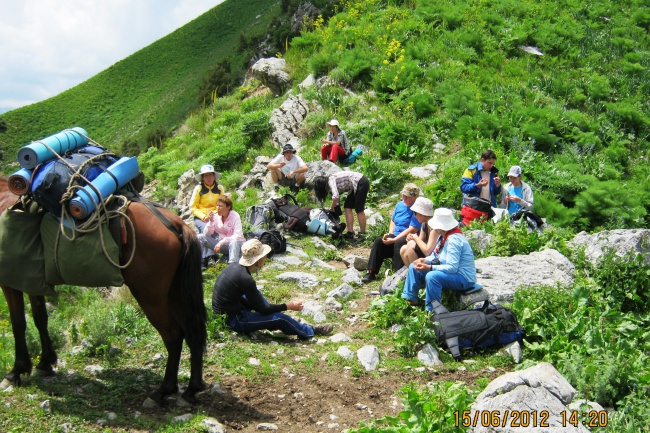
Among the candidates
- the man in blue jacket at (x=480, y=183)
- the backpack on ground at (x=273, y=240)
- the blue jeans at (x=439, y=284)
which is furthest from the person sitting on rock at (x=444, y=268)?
the backpack on ground at (x=273, y=240)

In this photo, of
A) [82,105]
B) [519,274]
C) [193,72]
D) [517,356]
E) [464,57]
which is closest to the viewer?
[517,356]

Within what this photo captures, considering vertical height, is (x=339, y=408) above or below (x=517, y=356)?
above

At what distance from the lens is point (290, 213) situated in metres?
11.8

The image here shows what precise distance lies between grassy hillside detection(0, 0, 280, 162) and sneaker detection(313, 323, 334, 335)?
102 feet

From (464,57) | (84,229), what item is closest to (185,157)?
(464,57)

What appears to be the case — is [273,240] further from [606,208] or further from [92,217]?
[606,208]

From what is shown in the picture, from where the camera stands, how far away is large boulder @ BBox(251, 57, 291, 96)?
1961cm

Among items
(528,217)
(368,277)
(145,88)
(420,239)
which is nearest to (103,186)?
(420,239)

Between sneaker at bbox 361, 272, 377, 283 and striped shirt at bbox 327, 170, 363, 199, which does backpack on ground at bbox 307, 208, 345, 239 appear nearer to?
striped shirt at bbox 327, 170, 363, 199

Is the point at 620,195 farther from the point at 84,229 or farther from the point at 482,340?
the point at 84,229

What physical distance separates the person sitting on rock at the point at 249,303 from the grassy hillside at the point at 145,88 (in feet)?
102

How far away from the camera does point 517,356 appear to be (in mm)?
6656

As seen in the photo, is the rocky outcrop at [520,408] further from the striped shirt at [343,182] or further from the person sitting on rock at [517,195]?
the striped shirt at [343,182]

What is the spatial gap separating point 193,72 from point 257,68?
25.4 meters
